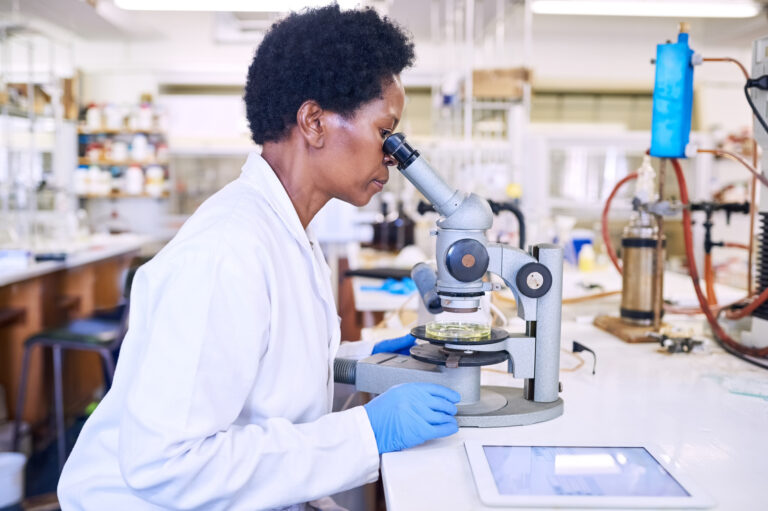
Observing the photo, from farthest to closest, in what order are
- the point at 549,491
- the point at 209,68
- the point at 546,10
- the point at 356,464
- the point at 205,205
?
the point at 209,68 < the point at 546,10 < the point at 205,205 < the point at 356,464 < the point at 549,491

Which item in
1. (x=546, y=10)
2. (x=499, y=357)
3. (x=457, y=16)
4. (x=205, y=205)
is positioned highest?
(x=457, y=16)

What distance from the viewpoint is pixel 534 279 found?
3.61 ft

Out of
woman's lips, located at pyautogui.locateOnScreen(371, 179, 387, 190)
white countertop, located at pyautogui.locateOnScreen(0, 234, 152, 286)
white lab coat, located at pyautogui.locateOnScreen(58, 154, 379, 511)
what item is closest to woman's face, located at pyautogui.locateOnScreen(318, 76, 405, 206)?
woman's lips, located at pyautogui.locateOnScreen(371, 179, 387, 190)

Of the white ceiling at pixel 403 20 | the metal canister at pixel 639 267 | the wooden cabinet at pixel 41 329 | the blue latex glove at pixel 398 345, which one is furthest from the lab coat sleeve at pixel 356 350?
the white ceiling at pixel 403 20

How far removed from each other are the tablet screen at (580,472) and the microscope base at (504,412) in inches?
3.9

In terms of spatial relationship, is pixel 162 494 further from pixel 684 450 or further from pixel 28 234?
pixel 28 234

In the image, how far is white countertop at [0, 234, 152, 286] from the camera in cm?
335

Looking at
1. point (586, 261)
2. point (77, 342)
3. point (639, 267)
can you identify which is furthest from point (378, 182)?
point (77, 342)

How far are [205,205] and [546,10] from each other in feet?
9.85

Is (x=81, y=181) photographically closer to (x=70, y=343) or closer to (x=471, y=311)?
(x=70, y=343)

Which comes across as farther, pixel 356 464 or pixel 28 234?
pixel 28 234

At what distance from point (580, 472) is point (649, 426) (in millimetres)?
251

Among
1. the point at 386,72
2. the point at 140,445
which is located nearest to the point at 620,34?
the point at 386,72

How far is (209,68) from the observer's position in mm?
7496
